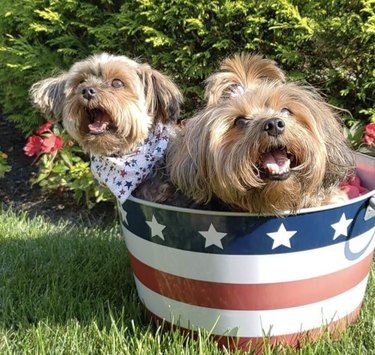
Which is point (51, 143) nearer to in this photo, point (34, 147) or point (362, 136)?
point (34, 147)

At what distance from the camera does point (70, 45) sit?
530cm

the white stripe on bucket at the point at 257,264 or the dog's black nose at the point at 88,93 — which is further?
the dog's black nose at the point at 88,93

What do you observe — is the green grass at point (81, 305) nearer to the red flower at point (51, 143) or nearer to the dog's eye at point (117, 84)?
the red flower at point (51, 143)

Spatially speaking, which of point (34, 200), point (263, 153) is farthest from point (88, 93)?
point (34, 200)

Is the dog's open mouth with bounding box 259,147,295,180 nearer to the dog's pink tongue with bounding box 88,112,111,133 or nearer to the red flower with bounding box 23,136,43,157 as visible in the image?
the dog's pink tongue with bounding box 88,112,111,133

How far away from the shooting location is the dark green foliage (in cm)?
412

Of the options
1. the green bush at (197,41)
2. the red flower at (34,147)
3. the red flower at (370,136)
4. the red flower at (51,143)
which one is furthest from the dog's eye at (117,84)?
the red flower at (34,147)

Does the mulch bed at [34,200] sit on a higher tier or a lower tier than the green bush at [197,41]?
lower

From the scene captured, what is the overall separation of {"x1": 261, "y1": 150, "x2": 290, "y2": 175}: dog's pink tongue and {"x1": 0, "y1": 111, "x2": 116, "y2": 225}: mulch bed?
2994mm

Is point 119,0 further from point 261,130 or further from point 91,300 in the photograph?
point 261,130

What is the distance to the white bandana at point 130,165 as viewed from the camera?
2.76 metres

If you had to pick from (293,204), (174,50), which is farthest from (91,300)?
(174,50)

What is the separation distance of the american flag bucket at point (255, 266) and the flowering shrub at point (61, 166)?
8.12ft

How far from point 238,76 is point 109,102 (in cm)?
92
